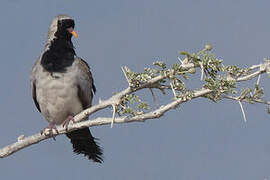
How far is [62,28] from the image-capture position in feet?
33.4

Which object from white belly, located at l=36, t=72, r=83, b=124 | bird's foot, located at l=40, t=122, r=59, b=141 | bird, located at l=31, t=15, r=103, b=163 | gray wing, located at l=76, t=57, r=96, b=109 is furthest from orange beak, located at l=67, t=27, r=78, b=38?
bird's foot, located at l=40, t=122, r=59, b=141

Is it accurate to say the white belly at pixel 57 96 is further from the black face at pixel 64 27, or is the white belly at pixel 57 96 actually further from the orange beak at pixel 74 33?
the black face at pixel 64 27

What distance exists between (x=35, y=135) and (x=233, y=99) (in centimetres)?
366

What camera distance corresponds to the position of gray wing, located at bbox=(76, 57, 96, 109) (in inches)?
386

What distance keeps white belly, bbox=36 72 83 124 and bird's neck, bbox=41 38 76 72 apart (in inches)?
6.0

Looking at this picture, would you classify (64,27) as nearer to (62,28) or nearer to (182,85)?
(62,28)

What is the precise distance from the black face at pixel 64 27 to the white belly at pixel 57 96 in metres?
1.01

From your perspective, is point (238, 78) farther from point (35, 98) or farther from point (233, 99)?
point (35, 98)

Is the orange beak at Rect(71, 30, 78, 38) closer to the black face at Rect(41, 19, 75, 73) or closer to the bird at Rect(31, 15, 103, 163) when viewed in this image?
the bird at Rect(31, 15, 103, 163)

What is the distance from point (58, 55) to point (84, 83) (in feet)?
2.46

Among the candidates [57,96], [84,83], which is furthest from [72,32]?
[57,96]

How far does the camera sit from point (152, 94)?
7195mm

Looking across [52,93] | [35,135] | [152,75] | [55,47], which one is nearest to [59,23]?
[55,47]

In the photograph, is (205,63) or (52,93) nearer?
(205,63)
